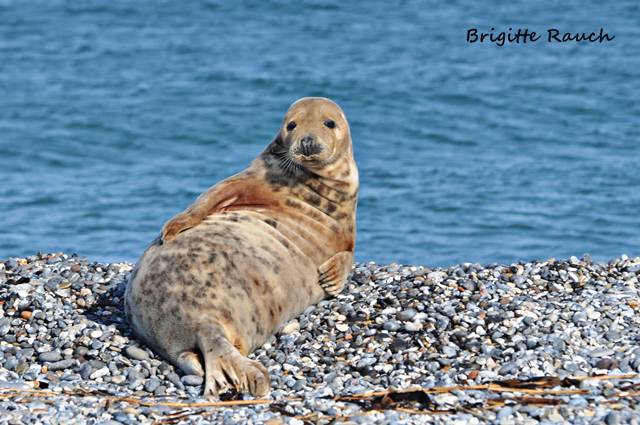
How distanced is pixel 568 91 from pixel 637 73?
1683 millimetres

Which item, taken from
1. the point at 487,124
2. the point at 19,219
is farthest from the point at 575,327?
the point at 487,124

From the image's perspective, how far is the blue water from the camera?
15570 mm

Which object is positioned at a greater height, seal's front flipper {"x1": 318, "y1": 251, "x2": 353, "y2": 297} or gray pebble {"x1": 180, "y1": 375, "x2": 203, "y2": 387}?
seal's front flipper {"x1": 318, "y1": 251, "x2": 353, "y2": 297}

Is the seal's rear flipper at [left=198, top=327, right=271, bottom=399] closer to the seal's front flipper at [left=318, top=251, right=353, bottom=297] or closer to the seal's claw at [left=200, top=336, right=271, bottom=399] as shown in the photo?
the seal's claw at [left=200, top=336, right=271, bottom=399]

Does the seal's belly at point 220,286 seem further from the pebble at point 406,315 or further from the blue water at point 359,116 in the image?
the blue water at point 359,116

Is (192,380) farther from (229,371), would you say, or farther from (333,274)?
(333,274)

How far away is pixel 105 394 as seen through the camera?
6.71 meters

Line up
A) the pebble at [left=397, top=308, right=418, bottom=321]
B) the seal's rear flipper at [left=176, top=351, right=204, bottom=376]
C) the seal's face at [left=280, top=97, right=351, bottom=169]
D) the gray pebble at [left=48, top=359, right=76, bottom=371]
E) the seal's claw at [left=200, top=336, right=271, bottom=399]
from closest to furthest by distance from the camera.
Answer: the seal's claw at [left=200, top=336, right=271, bottom=399] < the seal's rear flipper at [left=176, top=351, right=204, bottom=376] < the gray pebble at [left=48, top=359, right=76, bottom=371] < the pebble at [left=397, top=308, right=418, bottom=321] < the seal's face at [left=280, top=97, right=351, bottom=169]

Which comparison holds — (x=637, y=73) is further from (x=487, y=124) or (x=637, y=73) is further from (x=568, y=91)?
(x=487, y=124)

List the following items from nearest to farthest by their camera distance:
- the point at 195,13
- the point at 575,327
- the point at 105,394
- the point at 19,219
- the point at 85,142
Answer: the point at 105,394, the point at 575,327, the point at 19,219, the point at 85,142, the point at 195,13

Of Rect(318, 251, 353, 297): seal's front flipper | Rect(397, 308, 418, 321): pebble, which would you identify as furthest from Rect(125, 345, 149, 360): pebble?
Rect(397, 308, 418, 321): pebble

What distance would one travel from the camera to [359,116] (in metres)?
20.6

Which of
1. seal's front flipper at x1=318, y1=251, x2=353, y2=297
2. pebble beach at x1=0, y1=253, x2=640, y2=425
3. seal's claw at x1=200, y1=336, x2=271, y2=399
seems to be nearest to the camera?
pebble beach at x1=0, y1=253, x2=640, y2=425

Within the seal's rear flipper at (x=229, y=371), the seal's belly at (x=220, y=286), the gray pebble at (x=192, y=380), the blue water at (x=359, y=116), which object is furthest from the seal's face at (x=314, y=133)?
the blue water at (x=359, y=116)
